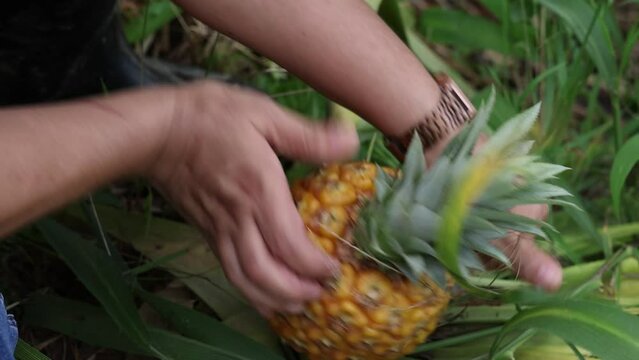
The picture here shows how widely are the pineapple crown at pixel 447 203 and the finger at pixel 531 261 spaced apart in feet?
0.18

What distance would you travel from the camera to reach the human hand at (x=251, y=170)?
732 millimetres

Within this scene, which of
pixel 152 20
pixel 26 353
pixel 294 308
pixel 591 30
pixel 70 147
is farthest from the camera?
pixel 152 20

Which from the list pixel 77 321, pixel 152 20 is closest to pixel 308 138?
pixel 77 321

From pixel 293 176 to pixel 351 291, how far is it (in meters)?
0.36

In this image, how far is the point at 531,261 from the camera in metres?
0.89

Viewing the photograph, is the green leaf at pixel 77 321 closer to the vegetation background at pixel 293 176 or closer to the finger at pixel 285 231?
the vegetation background at pixel 293 176

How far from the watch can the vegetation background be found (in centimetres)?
16

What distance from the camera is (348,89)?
0.92 m

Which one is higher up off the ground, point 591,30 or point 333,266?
point 591,30

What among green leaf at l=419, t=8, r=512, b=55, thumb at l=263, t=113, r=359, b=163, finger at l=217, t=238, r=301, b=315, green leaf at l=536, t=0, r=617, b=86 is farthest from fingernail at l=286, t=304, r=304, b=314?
green leaf at l=419, t=8, r=512, b=55

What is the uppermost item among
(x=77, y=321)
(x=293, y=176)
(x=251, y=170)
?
(x=251, y=170)

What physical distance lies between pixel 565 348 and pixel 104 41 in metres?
0.71

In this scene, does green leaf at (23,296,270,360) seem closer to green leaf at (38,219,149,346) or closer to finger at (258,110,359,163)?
green leaf at (38,219,149,346)

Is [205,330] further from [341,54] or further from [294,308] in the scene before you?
[341,54]
